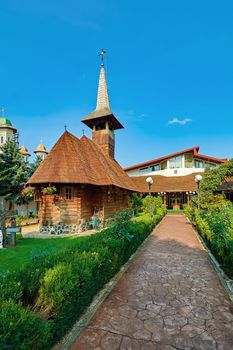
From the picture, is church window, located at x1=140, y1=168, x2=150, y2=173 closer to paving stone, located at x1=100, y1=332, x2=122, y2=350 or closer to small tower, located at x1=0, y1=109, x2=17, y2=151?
small tower, located at x1=0, y1=109, x2=17, y2=151

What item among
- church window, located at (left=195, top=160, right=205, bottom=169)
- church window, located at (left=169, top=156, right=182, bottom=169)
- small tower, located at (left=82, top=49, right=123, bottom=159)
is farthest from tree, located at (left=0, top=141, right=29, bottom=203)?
church window, located at (left=195, top=160, right=205, bottom=169)

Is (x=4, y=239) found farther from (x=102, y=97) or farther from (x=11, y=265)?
(x=102, y=97)

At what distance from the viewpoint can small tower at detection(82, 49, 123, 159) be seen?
21969 mm

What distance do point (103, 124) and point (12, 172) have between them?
37.1 ft

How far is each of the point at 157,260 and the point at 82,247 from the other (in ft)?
10.4

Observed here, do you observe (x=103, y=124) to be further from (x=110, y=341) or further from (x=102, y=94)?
(x=110, y=341)

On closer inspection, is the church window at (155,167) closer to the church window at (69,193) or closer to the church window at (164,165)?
the church window at (164,165)

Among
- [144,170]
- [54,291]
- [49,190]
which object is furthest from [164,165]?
[54,291]

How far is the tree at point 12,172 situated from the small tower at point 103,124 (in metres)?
8.64

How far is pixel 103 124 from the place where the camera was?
22.6 metres

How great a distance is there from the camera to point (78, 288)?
3549 millimetres

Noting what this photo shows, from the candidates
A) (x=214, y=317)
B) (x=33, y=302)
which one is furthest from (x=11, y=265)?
(x=214, y=317)

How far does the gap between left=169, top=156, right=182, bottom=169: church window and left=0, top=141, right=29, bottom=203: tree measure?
21216 mm

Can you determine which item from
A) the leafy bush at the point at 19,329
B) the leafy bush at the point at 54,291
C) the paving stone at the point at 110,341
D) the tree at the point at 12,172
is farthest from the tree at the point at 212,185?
the tree at the point at 12,172
